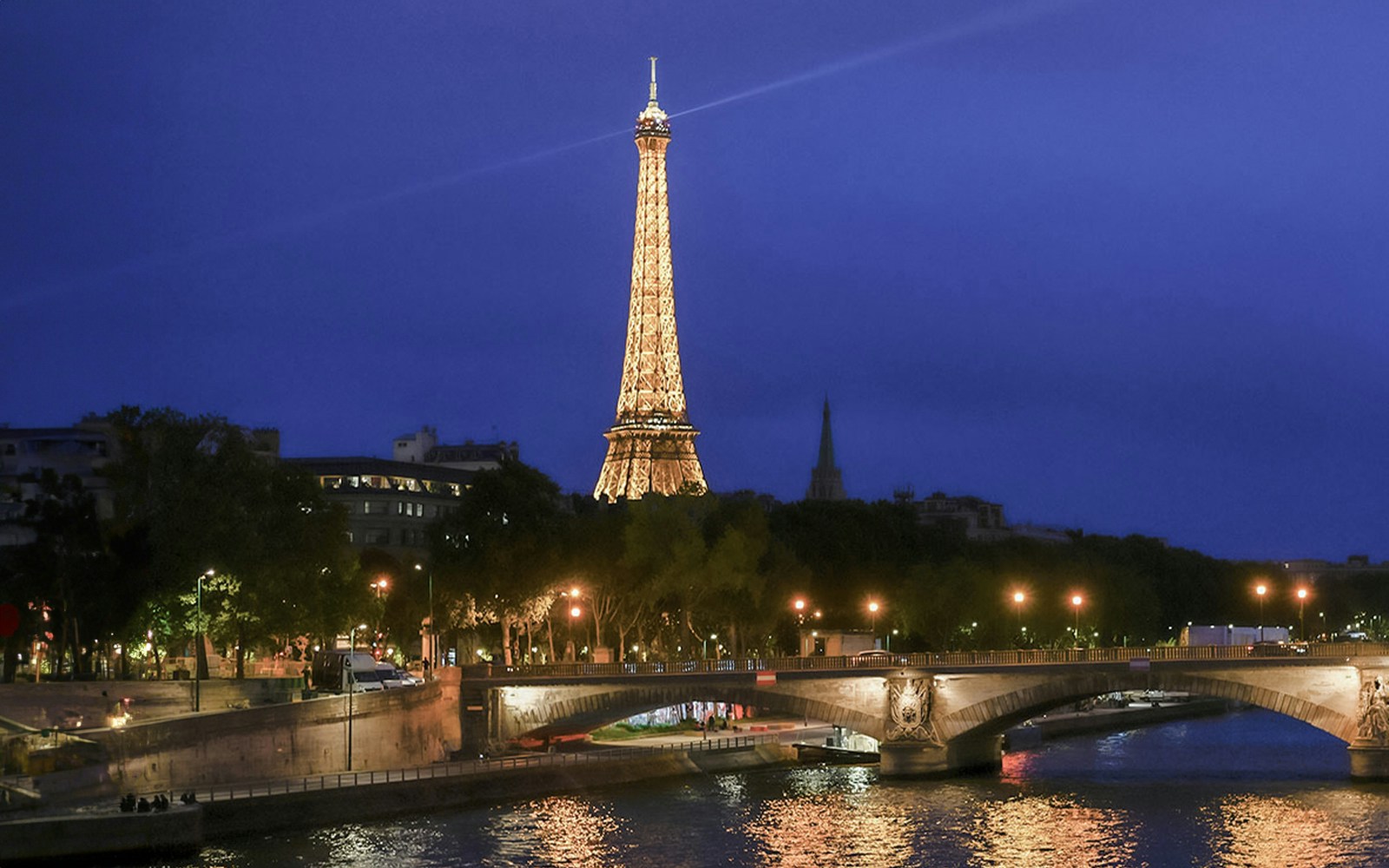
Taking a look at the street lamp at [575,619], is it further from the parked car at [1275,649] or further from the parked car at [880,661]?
the parked car at [1275,649]

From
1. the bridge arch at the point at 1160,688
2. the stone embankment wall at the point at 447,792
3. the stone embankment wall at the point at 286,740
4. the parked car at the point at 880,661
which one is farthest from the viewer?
the parked car at the point at 880,661

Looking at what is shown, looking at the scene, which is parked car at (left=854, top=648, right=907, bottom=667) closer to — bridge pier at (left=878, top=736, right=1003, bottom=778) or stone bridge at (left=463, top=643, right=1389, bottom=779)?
stone bridge at (left=463, top=643, right=1389, bottom=779)

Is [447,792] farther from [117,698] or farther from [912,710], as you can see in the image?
[912,710]

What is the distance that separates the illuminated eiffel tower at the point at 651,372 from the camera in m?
157

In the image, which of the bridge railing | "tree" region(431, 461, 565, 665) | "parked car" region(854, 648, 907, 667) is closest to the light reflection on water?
the bridge railing

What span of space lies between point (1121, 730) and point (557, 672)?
46.8m

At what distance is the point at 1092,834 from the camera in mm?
68812

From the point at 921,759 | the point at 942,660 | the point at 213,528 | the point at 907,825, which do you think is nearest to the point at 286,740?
the point at 213,528

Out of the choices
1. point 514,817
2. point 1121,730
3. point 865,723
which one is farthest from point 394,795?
point 1121,730

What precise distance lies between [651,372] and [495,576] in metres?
60.4

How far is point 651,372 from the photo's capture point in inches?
6289

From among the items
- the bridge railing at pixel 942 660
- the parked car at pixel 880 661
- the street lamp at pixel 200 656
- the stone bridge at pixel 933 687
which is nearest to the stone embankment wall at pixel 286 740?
the street lamp at pixel 200 656

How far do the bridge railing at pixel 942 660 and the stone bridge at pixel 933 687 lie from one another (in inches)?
2.9

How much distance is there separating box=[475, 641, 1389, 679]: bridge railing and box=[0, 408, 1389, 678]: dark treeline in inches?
370
